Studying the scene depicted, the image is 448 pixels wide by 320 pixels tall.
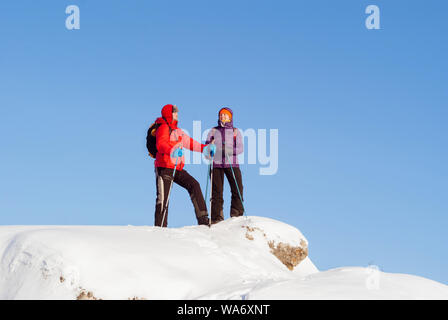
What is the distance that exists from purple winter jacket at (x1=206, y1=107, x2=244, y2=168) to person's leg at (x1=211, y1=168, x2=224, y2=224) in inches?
7.9

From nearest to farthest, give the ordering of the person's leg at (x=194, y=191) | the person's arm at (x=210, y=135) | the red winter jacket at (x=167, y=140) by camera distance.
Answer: the red winter jacket at (x=167, y=140) → the person's leg at (x=194, y=191) → the person's arm at (x=210, y=135)

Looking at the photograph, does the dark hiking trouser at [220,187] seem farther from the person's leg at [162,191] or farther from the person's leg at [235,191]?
the person's leg at [162,191]

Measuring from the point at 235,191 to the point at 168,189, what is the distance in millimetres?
1997

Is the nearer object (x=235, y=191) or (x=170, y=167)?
(x=170, y=167)

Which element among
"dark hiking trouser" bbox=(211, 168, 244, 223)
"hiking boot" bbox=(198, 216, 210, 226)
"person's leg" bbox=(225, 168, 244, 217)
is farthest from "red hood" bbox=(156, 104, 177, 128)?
"hiking boot" bbox=(198, 216, 210, 226)

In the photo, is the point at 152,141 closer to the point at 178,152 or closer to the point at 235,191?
the point at 178,152

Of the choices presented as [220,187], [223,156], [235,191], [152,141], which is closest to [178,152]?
[152,141]

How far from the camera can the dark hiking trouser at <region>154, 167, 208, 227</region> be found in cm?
1140

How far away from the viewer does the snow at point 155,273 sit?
→ 21.4 ft

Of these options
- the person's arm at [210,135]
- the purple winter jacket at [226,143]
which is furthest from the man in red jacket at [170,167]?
the purple winter jacket at [226,143]

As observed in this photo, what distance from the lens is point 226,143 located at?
12320mm

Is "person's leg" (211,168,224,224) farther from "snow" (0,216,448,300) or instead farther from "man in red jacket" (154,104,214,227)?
"snow" (0,216,448,300)
